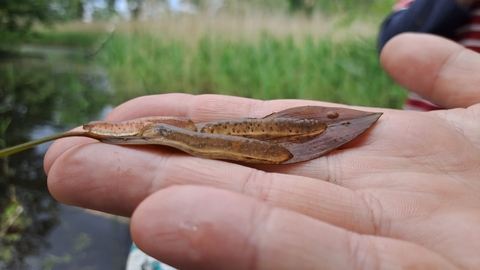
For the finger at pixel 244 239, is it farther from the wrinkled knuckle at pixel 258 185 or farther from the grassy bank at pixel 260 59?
the grassy bank at pixel 260 59

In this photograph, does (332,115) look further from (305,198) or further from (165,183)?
(165,183)

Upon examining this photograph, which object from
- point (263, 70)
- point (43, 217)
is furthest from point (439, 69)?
point (43, 217)

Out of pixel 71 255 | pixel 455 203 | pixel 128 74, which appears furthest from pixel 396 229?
pixel 128 74

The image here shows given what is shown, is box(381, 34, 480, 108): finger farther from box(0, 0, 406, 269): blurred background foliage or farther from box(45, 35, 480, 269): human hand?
box(0, 0, 406, 269): blurred background foliage

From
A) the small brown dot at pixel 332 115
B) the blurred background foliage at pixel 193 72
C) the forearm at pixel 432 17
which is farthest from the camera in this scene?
the blurred background foliage at pixel 193 72

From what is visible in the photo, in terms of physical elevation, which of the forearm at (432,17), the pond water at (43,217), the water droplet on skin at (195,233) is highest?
the forearm at (432,17)

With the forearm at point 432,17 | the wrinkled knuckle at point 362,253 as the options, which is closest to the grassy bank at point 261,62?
the forearm at point 432,17

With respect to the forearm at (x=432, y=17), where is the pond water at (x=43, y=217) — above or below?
below

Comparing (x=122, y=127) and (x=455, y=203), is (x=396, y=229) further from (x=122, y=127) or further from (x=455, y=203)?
(x=122, y=127)
